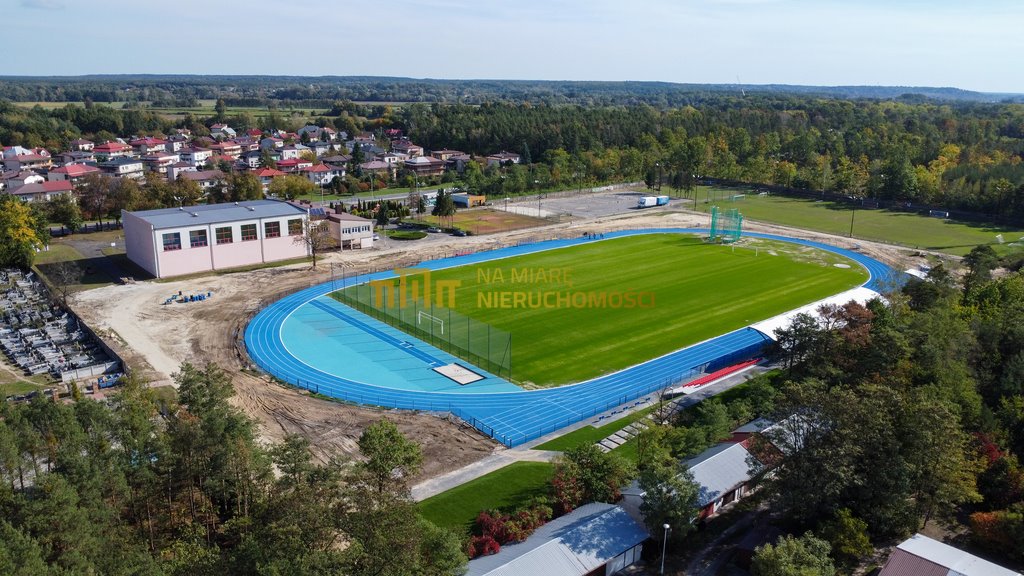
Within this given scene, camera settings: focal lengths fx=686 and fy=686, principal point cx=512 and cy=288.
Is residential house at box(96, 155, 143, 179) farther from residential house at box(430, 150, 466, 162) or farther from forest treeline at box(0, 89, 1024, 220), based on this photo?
residential house at box(430, 150, 466, 162)

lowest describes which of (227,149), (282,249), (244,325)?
(244,325)

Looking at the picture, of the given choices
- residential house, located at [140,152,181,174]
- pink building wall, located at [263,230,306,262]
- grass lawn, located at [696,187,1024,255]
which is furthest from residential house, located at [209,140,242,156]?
grass lawn, located at [696,187,1024,255]

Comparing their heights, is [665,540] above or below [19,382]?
above

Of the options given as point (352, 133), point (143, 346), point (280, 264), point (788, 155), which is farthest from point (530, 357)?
point (352, 133)

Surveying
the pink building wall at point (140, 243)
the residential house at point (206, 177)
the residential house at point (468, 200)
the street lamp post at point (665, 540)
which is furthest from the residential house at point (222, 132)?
the street lamp post at point (665, 540)

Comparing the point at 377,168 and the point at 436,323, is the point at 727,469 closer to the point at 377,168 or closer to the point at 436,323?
the point at 436,323

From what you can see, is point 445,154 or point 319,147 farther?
point 319,147
